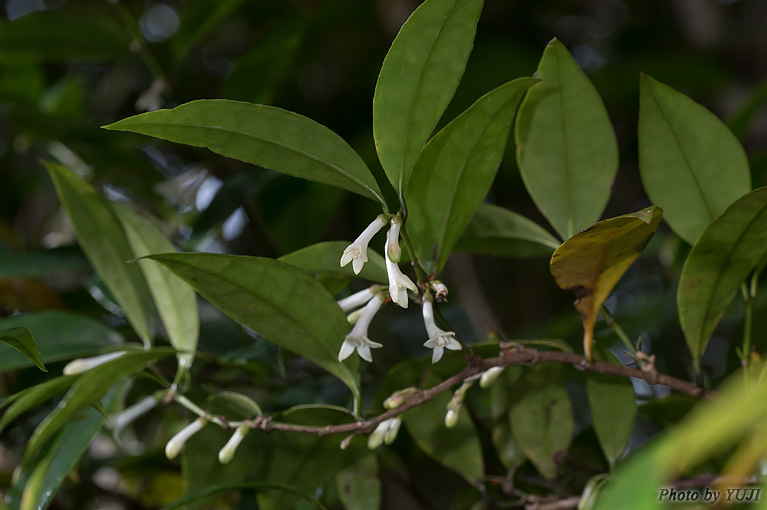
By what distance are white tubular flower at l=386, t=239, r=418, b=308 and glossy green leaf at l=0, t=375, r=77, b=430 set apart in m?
0.31

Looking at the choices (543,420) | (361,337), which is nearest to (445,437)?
(543,420)

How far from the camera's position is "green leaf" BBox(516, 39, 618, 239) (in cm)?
61

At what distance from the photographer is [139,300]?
72 centimetres

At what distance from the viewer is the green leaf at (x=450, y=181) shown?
0.55 m

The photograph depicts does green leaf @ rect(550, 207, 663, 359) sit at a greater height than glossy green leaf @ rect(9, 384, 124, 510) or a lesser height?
greater

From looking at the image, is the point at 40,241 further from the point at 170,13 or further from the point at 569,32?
the point at 569,32

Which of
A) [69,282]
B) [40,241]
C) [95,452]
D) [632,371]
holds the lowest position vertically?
[95,452]

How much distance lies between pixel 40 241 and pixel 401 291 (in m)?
1.07

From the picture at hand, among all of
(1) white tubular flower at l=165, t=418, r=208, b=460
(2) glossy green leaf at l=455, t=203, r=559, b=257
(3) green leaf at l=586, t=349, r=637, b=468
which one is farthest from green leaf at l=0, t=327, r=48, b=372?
(3) green leaf at l=586, t=349, r=637, b=468

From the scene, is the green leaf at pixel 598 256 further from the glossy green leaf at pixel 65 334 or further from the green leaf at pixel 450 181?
the glossy green leaf at pixel 65 334

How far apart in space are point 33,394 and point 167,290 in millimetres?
165

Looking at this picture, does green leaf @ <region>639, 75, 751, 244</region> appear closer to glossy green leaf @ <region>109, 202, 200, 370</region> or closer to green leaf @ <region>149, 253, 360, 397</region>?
green leaf @ <region>149, 253, 360, 397</region>

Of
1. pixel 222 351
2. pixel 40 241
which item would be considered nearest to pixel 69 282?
pixel 40 241

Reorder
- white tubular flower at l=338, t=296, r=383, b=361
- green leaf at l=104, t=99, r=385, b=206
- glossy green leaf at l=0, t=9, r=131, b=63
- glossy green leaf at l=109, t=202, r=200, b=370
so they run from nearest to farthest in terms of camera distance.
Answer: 1. green leaf at l=104, t=99, r=385, b=206
2. white tubular flower at l=338, t=296, r=383, b=361
3. glossy green leaf at l=109, t=202, r=200, b=370
4. glossy green leaf at l=0, t=9, r=131, b=63
